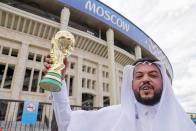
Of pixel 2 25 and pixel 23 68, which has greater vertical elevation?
pixel 2 25

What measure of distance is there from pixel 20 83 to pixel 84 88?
8735 mm

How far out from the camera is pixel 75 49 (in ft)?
85.5

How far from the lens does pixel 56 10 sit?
84.8 ft

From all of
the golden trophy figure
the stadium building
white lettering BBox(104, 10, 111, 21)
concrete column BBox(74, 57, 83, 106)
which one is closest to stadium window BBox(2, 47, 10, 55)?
the stadium building

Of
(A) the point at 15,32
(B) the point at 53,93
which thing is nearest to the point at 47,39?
(A) the point at 15,32

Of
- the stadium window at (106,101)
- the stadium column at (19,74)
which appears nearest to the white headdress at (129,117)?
the stadium column at (19,74)

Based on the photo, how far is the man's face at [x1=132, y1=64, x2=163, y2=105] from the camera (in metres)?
1.87

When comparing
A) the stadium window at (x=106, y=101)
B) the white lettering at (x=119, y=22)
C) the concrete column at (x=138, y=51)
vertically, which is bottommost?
the stadium window at (x=106, y=101)

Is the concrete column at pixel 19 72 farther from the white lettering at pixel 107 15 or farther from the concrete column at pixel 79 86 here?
the white lettering at pixel 107 15

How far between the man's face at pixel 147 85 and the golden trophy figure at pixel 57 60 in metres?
0.79

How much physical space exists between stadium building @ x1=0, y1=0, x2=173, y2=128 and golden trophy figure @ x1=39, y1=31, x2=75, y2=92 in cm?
1857

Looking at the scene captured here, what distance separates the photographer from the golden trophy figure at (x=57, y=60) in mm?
1657

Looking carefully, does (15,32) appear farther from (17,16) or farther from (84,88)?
(84,88)

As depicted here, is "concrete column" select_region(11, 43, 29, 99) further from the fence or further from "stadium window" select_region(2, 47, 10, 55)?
the fence
